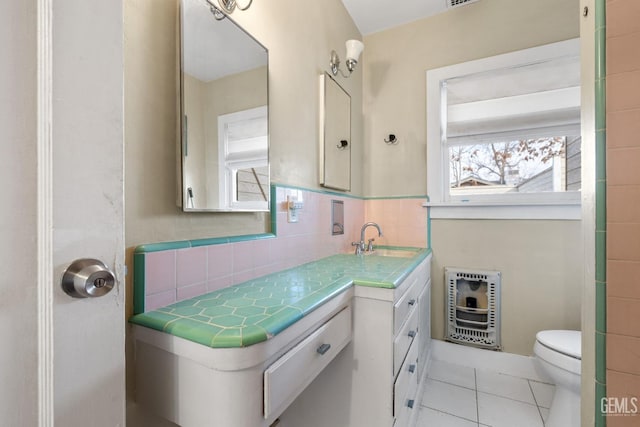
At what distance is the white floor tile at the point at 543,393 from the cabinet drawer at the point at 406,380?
2.61 ft

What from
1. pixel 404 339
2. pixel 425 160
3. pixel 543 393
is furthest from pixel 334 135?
pixel 543 393

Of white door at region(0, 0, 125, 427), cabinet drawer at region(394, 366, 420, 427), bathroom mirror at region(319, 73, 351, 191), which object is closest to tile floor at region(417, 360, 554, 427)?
cabinet drawer at region(394, 366, 420, 427)

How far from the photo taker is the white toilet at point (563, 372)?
1.30 meters

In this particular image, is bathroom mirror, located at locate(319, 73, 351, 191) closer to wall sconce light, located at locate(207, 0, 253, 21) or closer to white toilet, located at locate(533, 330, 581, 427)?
wall sconce light, located at locate(207, 0, 253, 21)

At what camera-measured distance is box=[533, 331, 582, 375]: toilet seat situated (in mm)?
1302

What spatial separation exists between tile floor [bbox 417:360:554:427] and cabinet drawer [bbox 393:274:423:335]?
24.8 inches

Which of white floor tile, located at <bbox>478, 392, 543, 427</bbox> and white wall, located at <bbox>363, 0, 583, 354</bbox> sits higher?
white wall, located at <bbox>363, 0, 583, 354</bbox>

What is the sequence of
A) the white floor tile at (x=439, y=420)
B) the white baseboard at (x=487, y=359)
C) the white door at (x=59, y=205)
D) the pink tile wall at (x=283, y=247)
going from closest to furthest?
the white door at (x=59, y=205) → the pink tile wall at (x=283, y=247) → the white floor tile at (x=439, y=420) → the white baseboard at (x=487, y=359)

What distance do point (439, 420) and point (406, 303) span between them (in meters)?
0.75

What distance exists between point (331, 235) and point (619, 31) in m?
1.46

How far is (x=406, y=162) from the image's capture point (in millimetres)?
2262

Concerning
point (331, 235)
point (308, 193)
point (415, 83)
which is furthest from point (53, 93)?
point (415, 83)

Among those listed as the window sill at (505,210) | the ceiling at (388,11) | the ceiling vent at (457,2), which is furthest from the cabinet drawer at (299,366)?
the ceiling vent at (457,2)

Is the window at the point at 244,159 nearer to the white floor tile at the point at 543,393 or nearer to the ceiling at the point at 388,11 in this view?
the ceiling at the point at 388,11
